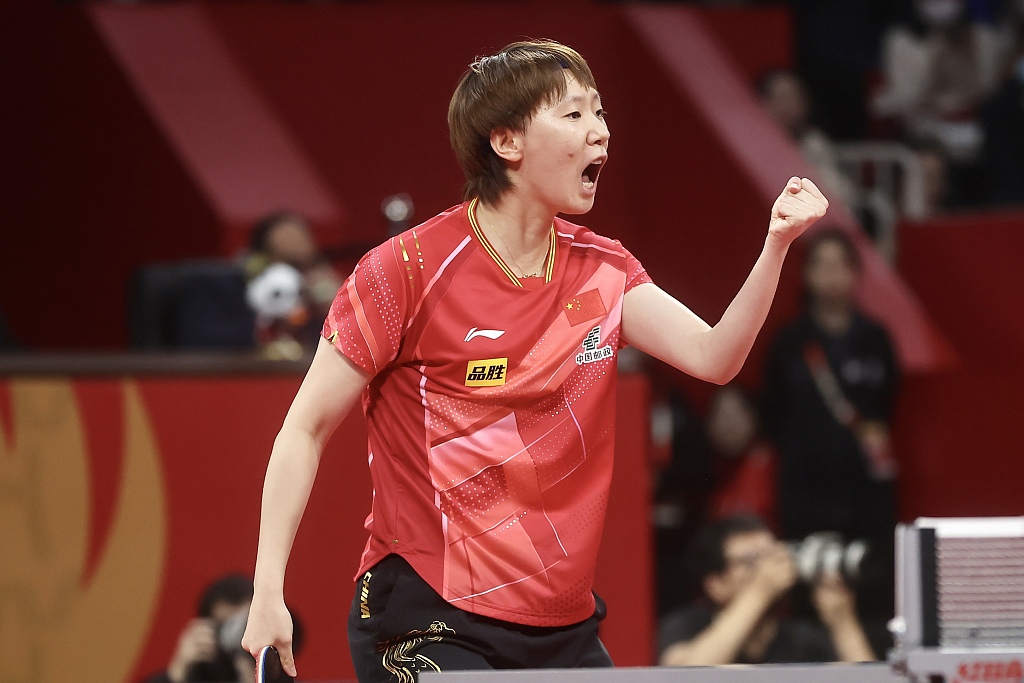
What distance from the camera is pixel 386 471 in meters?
3.01

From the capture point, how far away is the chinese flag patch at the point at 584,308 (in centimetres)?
305

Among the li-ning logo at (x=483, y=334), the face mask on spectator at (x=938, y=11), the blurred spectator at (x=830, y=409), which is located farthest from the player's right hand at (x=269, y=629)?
the face mask on spectator at (x=938, y=11)

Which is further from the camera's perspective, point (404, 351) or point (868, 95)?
point (868, 95)

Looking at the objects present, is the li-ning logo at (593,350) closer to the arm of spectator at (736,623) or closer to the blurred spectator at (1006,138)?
the arm of spectator at (736,623)

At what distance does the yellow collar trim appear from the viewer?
3.04 metres

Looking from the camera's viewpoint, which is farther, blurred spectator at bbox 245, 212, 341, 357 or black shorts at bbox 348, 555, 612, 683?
blurred spectator at bbox 245, 212, 341, 357

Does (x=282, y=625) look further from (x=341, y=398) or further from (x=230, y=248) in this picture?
(x=230, y=248)

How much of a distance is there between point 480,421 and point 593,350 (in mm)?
261

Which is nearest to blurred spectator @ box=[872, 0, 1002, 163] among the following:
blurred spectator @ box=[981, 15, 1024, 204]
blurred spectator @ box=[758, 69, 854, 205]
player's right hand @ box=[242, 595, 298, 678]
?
blurred spectator @ box=[981, 15, 1024, 204]

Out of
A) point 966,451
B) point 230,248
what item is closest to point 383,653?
point 230,248

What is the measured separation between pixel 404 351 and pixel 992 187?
703 cm

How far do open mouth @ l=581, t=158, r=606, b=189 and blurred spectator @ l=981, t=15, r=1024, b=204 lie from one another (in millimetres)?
6586

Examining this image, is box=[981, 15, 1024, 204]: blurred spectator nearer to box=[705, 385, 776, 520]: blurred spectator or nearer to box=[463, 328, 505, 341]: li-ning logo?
box=[705, 385, 776, 520]: blurred spectator

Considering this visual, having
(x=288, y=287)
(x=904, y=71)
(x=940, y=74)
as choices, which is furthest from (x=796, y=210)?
(x=940, y=74)
